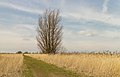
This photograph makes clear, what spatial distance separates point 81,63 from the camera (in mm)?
23094

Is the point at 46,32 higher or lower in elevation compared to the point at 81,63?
lower

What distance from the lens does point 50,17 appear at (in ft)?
199

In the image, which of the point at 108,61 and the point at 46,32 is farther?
the point at 46,32

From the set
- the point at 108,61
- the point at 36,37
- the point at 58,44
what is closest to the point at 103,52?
the point at 108,61

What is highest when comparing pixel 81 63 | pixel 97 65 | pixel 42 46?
pixel 97 65

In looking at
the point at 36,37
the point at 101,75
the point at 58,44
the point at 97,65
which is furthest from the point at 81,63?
the point at 36,37

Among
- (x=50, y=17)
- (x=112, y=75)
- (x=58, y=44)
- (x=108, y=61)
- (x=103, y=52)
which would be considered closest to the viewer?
(x=112, y=75)

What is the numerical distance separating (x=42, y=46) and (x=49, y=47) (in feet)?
6.77

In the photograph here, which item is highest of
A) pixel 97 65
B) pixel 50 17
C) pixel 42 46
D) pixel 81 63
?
pixel 97 65

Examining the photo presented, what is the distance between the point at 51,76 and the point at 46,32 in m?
42.0

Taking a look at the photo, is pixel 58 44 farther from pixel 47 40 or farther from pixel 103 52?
pixel 103 52

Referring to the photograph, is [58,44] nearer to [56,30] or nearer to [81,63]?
[56,30]

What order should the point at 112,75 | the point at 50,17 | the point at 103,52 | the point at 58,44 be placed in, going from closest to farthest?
the point at 112,75, the point at 103,52, the point at 58,44, the point at 50,17

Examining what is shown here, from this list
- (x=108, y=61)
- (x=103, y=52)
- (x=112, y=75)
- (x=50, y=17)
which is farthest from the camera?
(x=50, y=17)
